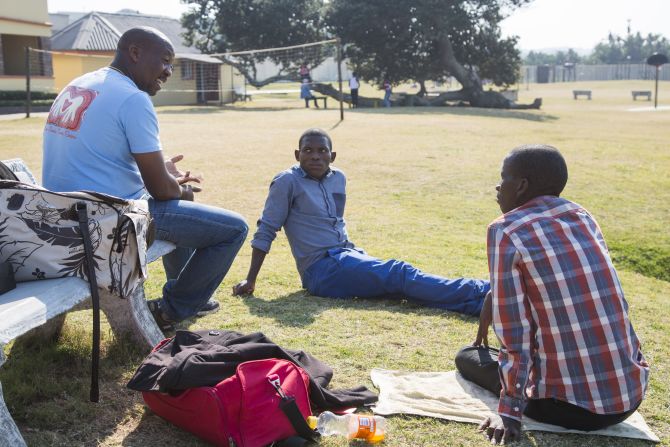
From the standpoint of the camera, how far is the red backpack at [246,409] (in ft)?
9.43

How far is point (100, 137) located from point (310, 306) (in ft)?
6.14

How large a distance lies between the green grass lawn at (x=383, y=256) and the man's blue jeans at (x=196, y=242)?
265 millimetres

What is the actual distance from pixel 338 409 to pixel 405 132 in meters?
15.1

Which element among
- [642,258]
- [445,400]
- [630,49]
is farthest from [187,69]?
[630,49]

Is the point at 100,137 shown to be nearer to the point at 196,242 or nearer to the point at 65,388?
the point at 196,242

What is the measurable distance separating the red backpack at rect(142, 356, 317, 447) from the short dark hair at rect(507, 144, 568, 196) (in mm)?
1288

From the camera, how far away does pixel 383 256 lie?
670 centimetres

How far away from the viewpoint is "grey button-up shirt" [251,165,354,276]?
5250 mm

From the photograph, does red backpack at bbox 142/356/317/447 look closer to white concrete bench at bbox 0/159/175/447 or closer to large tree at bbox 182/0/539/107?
white concrete bench at bbox 0/159/175/447

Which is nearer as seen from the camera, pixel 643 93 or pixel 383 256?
pixel 383 256

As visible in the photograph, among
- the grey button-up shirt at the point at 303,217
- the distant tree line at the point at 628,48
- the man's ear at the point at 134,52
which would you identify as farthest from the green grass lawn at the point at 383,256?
the distant tree line at the point at 628,48

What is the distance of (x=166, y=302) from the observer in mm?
4285

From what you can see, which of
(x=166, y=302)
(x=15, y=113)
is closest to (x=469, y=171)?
(x=166, y=302)

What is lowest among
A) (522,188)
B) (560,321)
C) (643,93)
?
(560,321)
